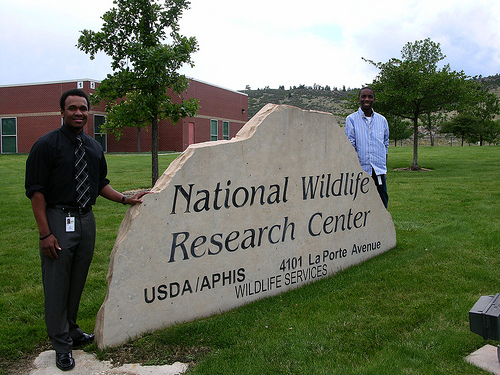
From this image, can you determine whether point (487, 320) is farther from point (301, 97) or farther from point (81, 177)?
point (301, 97)

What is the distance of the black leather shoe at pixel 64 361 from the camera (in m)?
3.13

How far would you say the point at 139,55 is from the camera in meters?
9.52

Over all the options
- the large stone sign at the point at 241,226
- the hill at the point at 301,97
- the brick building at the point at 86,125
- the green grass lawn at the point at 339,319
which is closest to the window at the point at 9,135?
the brick building at the point at 86,125

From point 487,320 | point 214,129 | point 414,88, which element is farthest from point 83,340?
point 214,129

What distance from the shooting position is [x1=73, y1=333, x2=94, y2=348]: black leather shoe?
3.54m

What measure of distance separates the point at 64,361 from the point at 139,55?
303 inches

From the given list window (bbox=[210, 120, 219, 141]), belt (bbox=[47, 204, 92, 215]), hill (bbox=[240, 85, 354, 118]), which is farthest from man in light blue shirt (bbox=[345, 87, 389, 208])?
hill (bbox=[240, 85, 354, 118])

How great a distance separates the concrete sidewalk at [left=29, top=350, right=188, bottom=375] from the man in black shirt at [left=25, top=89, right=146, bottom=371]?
0.28ft

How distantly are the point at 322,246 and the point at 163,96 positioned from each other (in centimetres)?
659

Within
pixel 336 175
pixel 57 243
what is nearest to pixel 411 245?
pixel 336 175

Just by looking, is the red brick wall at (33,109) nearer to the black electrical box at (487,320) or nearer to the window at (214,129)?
the window at (214,129)

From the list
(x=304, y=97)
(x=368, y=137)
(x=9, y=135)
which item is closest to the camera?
(x=368, y=137)

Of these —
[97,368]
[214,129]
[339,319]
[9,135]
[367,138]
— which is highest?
[214,129]

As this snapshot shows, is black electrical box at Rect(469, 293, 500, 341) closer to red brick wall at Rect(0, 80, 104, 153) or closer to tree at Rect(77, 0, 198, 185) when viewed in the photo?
tree at Rect(77, 0, 198, 185)
